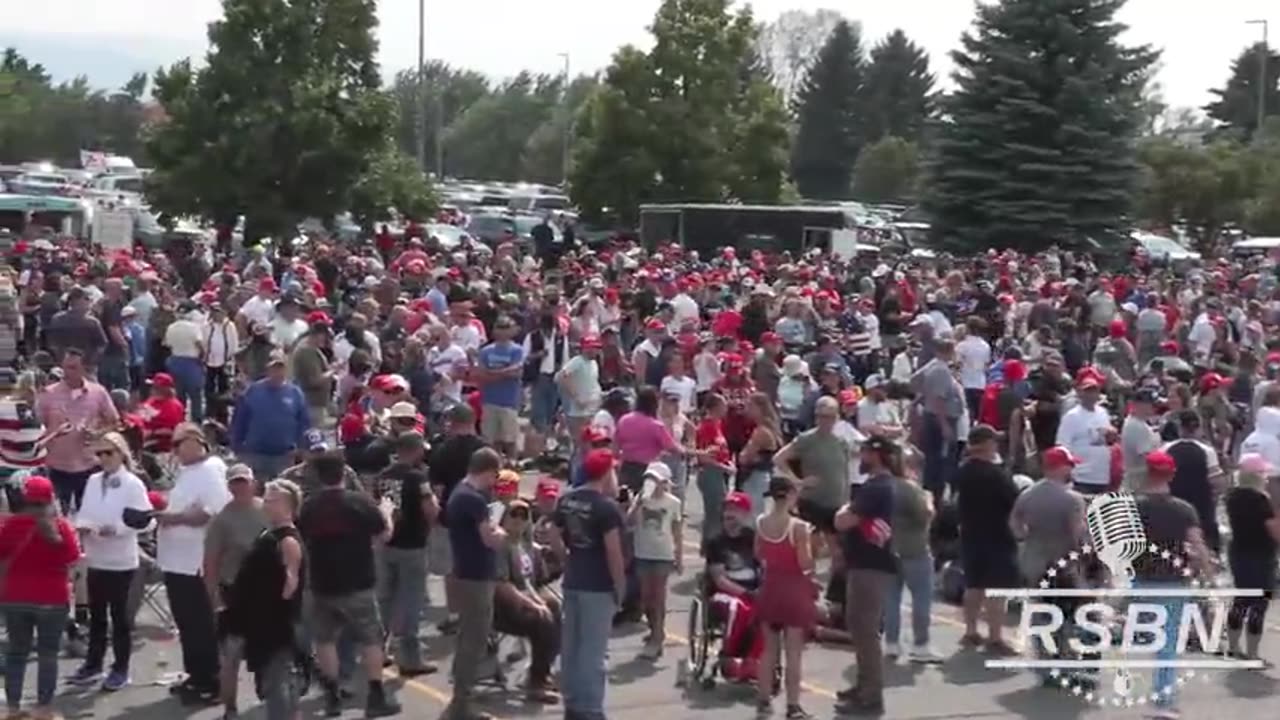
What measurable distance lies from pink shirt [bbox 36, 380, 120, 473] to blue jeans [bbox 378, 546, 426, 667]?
276 cm

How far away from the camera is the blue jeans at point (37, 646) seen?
34.6ft

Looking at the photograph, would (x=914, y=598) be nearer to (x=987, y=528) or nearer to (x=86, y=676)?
(x=987, y=528)

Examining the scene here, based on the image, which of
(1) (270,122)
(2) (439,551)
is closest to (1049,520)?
(2) (439,551)

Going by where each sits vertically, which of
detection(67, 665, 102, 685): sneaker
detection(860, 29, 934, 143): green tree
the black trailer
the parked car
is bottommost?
detection(67, 665, 102, 685): sneaker

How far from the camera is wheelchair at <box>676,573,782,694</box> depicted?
470 inches

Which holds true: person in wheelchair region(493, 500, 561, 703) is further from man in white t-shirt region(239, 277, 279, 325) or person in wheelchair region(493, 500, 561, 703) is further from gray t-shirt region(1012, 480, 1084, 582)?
man in white t-shirt region(239, 277, 279, 325)

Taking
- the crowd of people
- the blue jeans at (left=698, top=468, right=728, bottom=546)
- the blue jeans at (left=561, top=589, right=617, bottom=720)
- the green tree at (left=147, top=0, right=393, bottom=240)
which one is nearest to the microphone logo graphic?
the crowd of people

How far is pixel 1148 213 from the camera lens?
195ft

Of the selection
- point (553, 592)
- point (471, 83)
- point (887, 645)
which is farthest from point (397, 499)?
point (471, 83)

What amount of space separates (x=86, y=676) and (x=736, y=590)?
4.14 metres

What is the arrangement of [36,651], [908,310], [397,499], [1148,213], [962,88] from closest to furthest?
[36,651]
[397,499]
[908,310]
[962,88]
[1148,213]

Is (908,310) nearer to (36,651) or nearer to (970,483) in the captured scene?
(970,483)

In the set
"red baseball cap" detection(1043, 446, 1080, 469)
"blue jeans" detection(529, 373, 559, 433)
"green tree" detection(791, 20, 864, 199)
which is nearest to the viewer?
"red baseball cap" detection(1043, 446, 1080, 469)

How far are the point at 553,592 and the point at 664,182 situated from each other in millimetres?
40469
